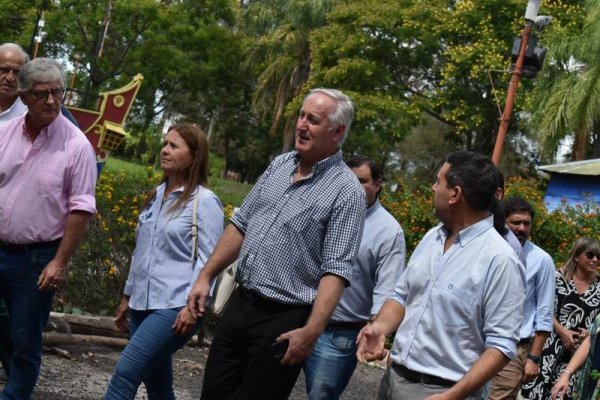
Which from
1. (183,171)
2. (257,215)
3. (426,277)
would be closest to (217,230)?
(183,171)

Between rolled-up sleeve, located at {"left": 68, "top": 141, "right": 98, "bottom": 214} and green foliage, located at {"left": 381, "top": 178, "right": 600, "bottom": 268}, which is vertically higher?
green foliage, located at {"left": 381, "top": 178, "right": 600, "bottom": 268}

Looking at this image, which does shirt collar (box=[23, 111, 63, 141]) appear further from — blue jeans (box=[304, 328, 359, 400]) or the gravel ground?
the gravel ground

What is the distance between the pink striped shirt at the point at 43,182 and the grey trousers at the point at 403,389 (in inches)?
74.0

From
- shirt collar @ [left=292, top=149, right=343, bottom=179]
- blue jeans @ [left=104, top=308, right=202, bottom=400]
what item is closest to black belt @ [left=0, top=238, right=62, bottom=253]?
blue jeans @ [left=104, top=308, right=202, bottom=400]

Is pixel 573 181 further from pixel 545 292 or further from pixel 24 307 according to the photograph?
pixel 24 307

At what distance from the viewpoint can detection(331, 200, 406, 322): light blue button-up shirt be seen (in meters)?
5.95

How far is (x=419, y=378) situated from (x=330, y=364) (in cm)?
164

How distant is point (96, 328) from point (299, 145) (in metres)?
4.97

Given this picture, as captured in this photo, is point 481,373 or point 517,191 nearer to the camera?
point 481,373

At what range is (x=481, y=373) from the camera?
3.86 metres

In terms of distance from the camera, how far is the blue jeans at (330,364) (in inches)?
224

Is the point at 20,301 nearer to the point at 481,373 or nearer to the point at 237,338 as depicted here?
the point at 237,338

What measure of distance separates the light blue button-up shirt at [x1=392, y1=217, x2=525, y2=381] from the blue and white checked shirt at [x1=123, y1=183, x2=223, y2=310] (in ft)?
5.15

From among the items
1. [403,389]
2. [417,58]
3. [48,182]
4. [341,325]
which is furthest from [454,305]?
[417,58]
